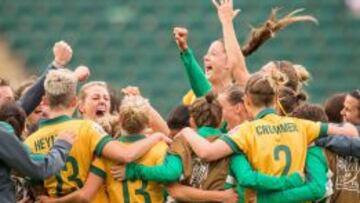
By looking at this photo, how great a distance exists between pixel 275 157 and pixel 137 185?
840 mm

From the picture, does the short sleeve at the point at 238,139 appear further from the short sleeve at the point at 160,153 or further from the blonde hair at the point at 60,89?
the blonde hair at the point at 60,89

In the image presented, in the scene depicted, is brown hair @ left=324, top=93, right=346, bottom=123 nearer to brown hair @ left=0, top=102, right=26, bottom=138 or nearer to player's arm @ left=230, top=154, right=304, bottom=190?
player's arm @ left=230, top=154, right=304, bottom=190

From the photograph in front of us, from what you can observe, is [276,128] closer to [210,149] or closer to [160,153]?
[210,149]

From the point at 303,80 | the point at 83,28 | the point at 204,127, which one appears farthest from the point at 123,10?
the point at 204,127

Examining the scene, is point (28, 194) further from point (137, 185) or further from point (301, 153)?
point (301, 153)

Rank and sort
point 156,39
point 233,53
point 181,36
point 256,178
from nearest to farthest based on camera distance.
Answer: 1. point 256,178
2. point 181,36
3. point 233,53
4. point 156,39

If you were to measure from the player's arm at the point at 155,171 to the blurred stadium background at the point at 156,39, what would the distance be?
30.4ft

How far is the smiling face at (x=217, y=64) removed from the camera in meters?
8.41

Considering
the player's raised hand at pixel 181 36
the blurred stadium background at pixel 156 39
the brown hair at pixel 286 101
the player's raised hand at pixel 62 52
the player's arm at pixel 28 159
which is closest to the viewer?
the player's arm at pixel 28 159

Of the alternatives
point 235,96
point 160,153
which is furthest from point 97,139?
point 235,96

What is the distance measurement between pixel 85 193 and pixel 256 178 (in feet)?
3.32

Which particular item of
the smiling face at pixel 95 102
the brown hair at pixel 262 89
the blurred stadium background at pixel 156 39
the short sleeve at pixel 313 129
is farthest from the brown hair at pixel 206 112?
the blurred stadium background at pixel 156 39

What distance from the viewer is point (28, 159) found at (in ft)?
21.4

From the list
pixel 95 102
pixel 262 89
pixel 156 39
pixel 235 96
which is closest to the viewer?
pixel 262 89
